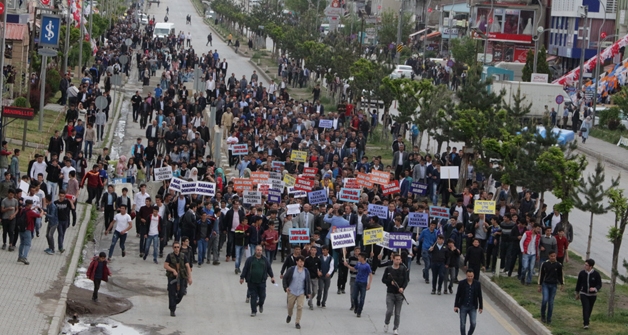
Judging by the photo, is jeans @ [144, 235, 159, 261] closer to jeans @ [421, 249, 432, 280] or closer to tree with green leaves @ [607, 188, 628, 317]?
jeans @ [421, 249, 432, 280]

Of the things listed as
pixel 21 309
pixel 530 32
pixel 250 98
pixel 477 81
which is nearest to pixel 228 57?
pixel 530 32

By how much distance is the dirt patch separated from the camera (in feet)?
65.0

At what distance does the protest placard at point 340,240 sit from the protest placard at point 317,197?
4.70m

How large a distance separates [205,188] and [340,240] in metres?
4.56

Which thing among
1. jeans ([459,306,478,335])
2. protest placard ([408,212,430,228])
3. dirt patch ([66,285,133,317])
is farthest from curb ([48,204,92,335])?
protest placard ([408,212,430,228])

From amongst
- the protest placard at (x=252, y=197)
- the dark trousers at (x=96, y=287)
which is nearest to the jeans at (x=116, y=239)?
the protest placard at (x=252, y=197)

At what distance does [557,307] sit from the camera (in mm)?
21938

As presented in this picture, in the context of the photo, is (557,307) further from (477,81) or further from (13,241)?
(477,81)

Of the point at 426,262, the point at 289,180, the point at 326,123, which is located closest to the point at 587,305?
the point at 426,262

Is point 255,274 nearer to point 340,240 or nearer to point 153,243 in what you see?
point 340,240

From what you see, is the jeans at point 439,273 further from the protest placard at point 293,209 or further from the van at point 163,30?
the van at point 163,30

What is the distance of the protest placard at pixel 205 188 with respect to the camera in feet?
84.8

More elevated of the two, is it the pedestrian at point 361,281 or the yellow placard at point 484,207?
the yellow placard at point 484,207

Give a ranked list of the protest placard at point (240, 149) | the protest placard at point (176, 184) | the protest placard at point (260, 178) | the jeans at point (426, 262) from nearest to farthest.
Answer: the jeans at point (426, 262), the protest placard at point (176, 184), the protest placard at point (260, 178), the protest placard at point (240, 149)
